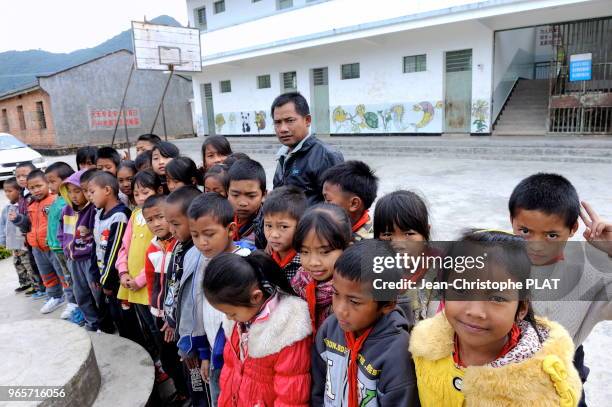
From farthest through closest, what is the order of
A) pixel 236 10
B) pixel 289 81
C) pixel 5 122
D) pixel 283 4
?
pixel 5 122 < pixel 236 10 < pixel 289 81 < pixel 283 4

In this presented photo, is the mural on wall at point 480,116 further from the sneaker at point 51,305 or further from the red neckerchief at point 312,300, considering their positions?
the red neckerchief at point 312,300

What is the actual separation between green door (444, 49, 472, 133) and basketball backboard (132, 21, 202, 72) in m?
6.28

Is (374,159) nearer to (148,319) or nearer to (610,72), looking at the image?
(610,72)

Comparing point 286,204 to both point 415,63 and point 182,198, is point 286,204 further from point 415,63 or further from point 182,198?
point 415,63

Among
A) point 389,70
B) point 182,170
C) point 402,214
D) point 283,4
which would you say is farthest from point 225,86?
point 402,214

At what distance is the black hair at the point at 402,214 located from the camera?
1.66 meters

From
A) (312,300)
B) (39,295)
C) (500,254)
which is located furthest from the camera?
(39,295)

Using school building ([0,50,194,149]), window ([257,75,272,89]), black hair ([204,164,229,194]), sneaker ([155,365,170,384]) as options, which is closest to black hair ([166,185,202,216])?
black hair ([204,164,229,194])

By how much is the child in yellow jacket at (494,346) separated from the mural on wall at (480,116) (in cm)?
1021

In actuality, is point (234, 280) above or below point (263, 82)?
below

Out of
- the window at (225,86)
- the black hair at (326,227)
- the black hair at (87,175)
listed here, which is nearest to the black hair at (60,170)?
the black hair at (87,175)

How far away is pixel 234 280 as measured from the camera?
4.54ft

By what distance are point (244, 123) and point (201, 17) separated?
4.50 m

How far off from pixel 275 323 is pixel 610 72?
37.5 feet
